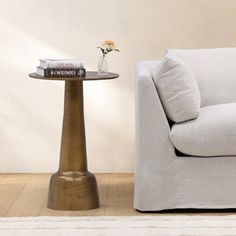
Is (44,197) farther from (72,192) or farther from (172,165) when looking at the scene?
(172,165)

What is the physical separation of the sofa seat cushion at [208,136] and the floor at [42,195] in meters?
0.46

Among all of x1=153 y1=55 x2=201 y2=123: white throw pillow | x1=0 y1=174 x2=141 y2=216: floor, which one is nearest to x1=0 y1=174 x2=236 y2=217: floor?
x1=0 y1=174 x2=141 y2=216: floor

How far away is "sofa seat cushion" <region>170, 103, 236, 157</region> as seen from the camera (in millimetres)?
4020

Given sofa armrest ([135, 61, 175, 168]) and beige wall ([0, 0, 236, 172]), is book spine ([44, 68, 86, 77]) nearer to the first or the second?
sofa armrest ([135, 61, 175, 168])

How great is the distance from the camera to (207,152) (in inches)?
159

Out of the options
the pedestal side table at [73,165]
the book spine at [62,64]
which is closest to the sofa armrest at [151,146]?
the pedestal side table at [73,165]

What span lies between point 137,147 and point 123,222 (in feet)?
1.61

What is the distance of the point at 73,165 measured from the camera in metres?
4.23

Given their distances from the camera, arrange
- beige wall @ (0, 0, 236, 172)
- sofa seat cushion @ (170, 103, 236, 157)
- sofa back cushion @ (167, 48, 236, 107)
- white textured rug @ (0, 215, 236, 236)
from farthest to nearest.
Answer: beige wall @ (0, 0, 236, 172), sofa back cushion @ (167, 48, 236, 107), sofa seat cushion @ (170, 103, 236, 157), white textured rug @ (0, 215, 236, 236)

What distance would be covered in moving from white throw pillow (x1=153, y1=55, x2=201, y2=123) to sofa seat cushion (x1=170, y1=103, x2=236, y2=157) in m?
0.07

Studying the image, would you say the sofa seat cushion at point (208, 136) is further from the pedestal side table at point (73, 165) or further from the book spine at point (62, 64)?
the book spine at point (62, 64)

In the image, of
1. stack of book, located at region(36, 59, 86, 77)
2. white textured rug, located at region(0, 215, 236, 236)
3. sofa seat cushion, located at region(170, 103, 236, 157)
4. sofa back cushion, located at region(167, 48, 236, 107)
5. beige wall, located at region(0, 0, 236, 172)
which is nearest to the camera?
white textured rug, located at region(0, 215, 236, 236)

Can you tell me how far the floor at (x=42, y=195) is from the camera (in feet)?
13.6

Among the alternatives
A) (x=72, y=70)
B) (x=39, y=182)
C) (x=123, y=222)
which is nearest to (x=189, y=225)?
(x=123, y=222)
